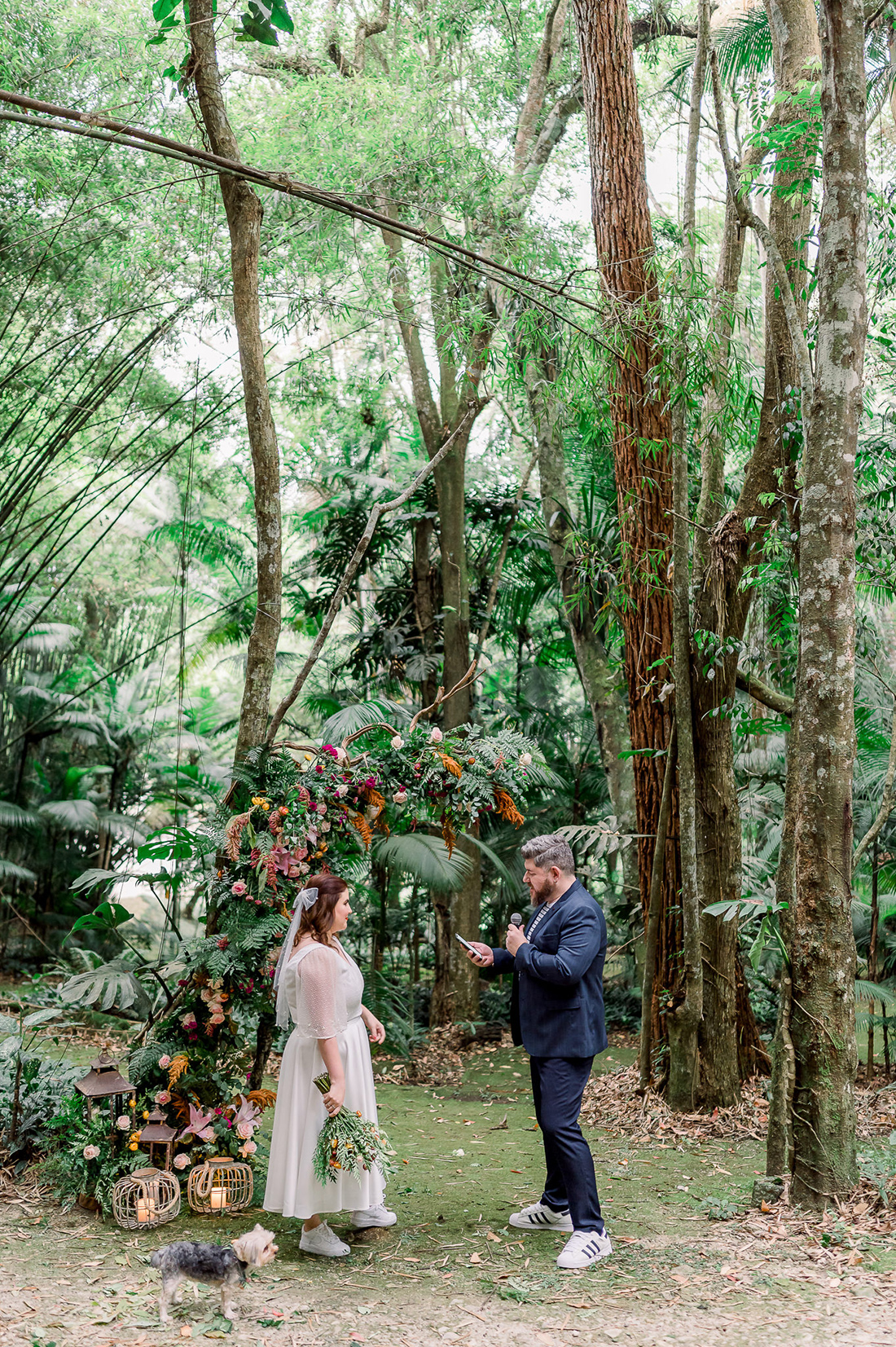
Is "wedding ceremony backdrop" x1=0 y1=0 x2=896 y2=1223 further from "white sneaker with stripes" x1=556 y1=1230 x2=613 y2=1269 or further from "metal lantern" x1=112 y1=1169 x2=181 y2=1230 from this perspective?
"white sneaker with stripes" x1=556 y1=1230 x2=613 y2=1269

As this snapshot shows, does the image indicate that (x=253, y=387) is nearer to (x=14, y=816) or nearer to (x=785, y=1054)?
(x=785, y=1054)

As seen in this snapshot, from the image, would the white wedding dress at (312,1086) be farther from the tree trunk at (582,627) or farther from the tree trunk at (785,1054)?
the tree trunk at (582,627)

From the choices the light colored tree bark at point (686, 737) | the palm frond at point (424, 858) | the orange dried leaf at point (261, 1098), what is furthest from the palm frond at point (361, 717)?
the orange dried leaf at point (261, 1098)

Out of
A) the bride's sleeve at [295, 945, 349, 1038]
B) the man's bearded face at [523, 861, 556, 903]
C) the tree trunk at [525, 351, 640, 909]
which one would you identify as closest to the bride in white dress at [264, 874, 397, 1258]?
the bride's sleeve at [295, 945, 349, 1038]

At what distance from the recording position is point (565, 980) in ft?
11.9

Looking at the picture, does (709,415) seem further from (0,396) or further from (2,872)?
(2,872)

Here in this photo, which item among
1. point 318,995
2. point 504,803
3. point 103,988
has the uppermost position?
point 504,803

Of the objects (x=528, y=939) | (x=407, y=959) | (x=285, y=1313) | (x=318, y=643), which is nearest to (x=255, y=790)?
(x=318, y=643)

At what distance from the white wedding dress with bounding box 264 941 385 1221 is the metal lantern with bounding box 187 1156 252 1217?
0.46 m

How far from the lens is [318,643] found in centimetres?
497

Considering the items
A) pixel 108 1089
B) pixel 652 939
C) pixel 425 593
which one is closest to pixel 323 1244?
pixel 108 1089

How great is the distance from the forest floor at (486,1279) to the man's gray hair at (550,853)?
1.34m

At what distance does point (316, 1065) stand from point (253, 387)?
9.83 ft

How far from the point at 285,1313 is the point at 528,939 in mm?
1429
